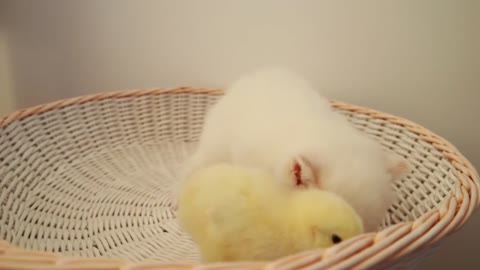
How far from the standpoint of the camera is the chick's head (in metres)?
0.49

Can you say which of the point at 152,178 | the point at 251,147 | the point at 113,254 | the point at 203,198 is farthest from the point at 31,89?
the point at 203,198

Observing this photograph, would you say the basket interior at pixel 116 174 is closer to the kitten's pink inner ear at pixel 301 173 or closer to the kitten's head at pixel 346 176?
the kitten's head at pixel 346 176

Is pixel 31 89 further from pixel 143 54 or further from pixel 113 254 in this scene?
pixel 113 254

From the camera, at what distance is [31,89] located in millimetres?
1423

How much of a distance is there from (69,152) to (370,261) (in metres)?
0.86

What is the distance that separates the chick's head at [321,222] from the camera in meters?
0.49

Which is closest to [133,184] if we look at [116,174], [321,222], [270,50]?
[116,174]

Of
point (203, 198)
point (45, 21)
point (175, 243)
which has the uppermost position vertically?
point (45, 21)

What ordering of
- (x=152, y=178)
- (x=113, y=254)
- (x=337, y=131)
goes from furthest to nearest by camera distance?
1. (x=152, y=178)
2. (x=113, y=254)
3. (x=337, y=131)

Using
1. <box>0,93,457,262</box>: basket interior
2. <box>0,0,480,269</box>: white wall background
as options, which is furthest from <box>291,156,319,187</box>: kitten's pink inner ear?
<box>0,0,480,269</box>: white wall background

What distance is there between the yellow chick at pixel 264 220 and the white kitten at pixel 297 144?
60 mm

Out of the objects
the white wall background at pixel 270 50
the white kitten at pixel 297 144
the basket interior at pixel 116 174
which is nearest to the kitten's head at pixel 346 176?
the white kitten at pixel 297 144

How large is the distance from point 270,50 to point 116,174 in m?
0.53

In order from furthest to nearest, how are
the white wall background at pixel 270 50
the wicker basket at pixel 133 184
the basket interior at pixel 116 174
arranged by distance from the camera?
the white wall background at pixel 270 50
the basket interior at pixel 116 174
the wicker basket at pixel 133 184
